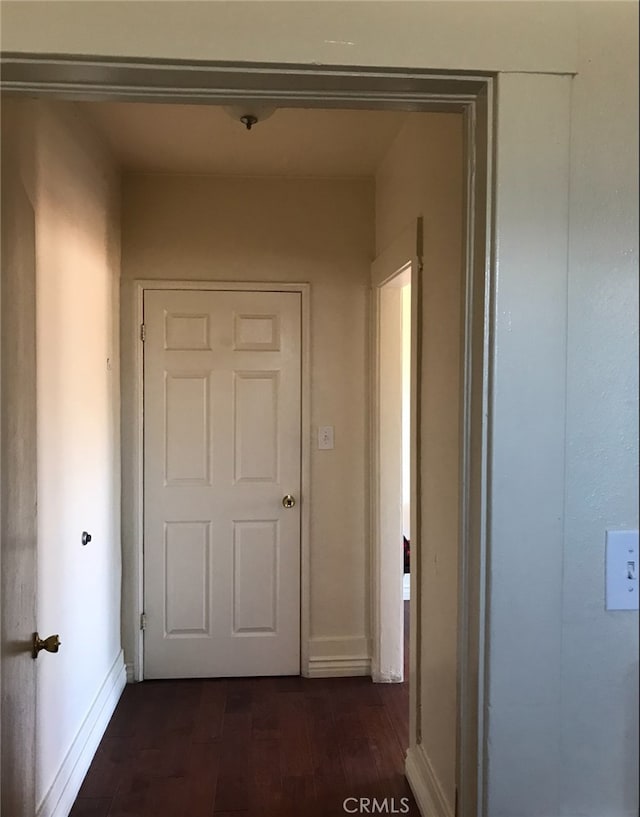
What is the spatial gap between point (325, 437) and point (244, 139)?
4.63 ft

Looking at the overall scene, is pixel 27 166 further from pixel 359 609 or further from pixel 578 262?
pixel 359 609

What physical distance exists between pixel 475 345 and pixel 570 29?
0.52m

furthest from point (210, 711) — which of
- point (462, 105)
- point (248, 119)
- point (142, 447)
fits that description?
point (462, 105)

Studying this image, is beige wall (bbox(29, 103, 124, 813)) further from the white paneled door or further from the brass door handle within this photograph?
the brass door handle

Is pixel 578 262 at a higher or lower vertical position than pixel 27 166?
lower

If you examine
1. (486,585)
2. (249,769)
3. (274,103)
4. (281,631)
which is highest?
(274,103)

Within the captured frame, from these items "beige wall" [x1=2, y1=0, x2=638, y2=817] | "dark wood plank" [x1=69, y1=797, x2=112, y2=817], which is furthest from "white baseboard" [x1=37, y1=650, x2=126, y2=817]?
"beige wall" [x1=2, y1=0, x2=638, y2=817]

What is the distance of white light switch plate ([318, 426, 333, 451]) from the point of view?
3.04 m

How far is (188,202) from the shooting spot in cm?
295

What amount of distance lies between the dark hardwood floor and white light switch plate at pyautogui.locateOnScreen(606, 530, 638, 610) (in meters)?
1.49

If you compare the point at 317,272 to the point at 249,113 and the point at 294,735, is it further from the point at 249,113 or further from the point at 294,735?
the point at 294,735

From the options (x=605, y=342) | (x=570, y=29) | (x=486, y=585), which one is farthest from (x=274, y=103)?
(x=486, y=585)

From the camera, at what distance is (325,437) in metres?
3.04

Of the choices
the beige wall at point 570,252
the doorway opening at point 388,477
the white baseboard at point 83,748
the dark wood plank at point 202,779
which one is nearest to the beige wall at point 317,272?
the doorway opening at point 388,477
